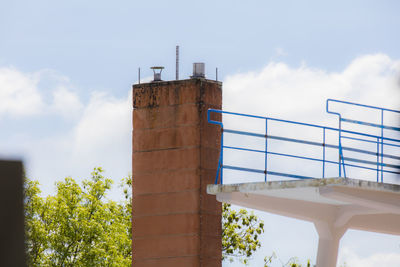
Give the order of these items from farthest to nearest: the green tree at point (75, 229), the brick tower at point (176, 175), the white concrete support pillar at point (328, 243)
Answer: the green tree at point (75, 229)
the white concrete support pillar at point (328, 243)
the brick tower at point (176, 175)

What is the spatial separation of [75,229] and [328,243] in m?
22.6

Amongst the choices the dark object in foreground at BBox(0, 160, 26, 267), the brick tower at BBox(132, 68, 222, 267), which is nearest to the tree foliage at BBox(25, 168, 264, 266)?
the brick tower at BBox(132, 68, 222, 267)

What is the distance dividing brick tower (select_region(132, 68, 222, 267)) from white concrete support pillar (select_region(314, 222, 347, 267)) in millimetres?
2083

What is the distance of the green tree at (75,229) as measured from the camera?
3378 centimetres

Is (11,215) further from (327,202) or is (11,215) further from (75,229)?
(75,229)

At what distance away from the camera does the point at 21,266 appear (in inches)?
68.0

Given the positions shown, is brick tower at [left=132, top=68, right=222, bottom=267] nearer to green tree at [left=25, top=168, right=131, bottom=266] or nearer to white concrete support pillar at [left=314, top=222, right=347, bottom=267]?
white concrete support pillar at [left=314, top=222, right=347, bottom=267]

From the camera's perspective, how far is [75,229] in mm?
34469

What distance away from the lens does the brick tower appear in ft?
41.5

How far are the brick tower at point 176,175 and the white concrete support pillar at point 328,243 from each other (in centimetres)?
208

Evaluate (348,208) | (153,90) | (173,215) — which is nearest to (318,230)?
(348,208)

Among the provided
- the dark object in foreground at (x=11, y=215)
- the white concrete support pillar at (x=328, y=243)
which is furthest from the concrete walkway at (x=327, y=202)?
the dark object in foreground at (x=11, y=215)

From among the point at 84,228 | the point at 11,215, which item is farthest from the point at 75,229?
the point at 11,215

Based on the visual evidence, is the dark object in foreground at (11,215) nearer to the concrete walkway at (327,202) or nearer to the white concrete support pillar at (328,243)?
the concrete walkway at (327,202)
